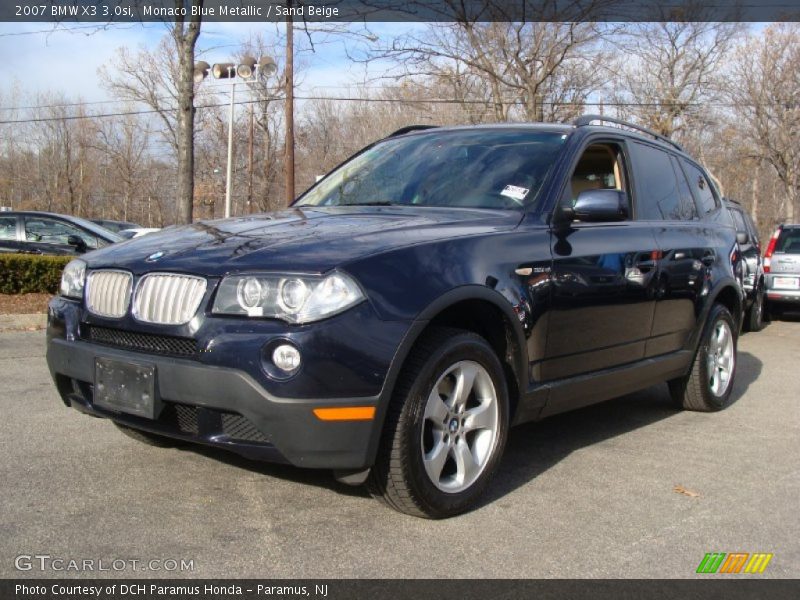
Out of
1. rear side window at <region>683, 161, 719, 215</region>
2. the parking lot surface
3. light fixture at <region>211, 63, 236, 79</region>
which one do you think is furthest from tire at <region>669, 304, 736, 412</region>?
light fixture at <region>211, 63, 236, 79</region>

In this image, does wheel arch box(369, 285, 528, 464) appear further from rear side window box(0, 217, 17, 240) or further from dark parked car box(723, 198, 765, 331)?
rear side window box(0, 217, 17, 240)

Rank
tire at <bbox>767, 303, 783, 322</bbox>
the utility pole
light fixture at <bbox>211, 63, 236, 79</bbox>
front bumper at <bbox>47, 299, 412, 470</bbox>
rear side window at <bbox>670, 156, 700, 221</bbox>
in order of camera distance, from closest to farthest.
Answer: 1. front bumper at <bbox>47, 299, 412, 470</bbox>
2. rear side window at <bbox>670, 156, 700, 221</bbox>
3. tire at <bbox>767, 303, 783, 322</bbox>
4. the utility pole
5. light fixture at <bbox>211, 63, 236, 79</bbox>

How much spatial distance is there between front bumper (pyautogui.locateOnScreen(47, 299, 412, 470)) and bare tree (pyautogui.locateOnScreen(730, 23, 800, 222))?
116ft

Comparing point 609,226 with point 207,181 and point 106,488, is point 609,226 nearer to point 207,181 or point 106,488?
point 106,488

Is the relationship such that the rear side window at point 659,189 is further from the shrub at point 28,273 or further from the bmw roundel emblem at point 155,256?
the shrub at point 28,273

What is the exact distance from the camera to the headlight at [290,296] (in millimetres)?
2941

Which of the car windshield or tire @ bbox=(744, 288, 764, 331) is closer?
the car windshield

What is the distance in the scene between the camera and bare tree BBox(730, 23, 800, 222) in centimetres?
3347

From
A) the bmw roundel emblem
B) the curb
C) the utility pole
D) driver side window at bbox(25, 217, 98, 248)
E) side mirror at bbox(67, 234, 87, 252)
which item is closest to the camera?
the bmw roundel emblem

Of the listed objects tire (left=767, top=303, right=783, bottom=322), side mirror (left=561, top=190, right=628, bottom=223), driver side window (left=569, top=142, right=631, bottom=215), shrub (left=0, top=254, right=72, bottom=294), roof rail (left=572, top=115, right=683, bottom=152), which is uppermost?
roof rail (left=572, top=115, right=683, bottom=152)

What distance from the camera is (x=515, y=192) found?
4168mm

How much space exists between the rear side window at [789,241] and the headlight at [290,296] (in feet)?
40.6

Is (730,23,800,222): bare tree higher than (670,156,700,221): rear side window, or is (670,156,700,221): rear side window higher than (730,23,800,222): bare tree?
(730,23,800,222): bare tree

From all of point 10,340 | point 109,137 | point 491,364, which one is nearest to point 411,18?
point 10,340
